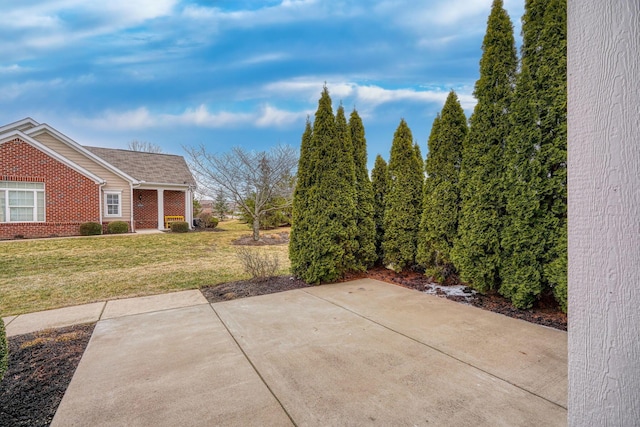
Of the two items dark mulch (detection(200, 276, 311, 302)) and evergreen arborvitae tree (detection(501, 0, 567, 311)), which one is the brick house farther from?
evergreen arborvitae tree (detection(501, 0, 567, 311))

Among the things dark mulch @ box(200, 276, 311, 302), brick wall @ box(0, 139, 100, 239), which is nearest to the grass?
dark mulch @ box(200, 276, 311, 302)

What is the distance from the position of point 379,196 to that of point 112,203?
15.4 metres

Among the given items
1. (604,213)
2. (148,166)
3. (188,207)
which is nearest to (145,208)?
(188,207)

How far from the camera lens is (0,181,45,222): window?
42.1 ft

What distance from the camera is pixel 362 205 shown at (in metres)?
6.21

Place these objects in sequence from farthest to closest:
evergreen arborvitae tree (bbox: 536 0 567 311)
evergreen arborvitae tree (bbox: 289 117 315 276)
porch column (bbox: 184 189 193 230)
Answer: porch column (bbox: 184 189 193 230), evergreen arborvitae tree (bbox: 289 117 315 276), evergreen arborvitae tree (bbox: 536 0 567 311)

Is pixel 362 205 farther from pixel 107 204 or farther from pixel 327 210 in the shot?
pixel 107 204

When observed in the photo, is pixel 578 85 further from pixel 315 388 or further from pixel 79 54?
pixel 79 54

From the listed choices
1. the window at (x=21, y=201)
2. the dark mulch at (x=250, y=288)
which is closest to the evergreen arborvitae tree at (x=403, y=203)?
the dark mulch at (x=250, y=288)

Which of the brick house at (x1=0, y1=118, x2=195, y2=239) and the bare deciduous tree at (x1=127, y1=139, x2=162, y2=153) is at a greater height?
the bare deciduous tree at (x1=127, y1=139, x2=162, y2=153)

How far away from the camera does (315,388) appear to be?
2.29m

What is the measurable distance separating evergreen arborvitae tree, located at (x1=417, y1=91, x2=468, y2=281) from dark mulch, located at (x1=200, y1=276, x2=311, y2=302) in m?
2.36

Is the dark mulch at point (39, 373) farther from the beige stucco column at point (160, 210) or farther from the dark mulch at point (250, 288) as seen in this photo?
the beige stucco column at point (160, 210)

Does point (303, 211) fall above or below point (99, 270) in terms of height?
above
